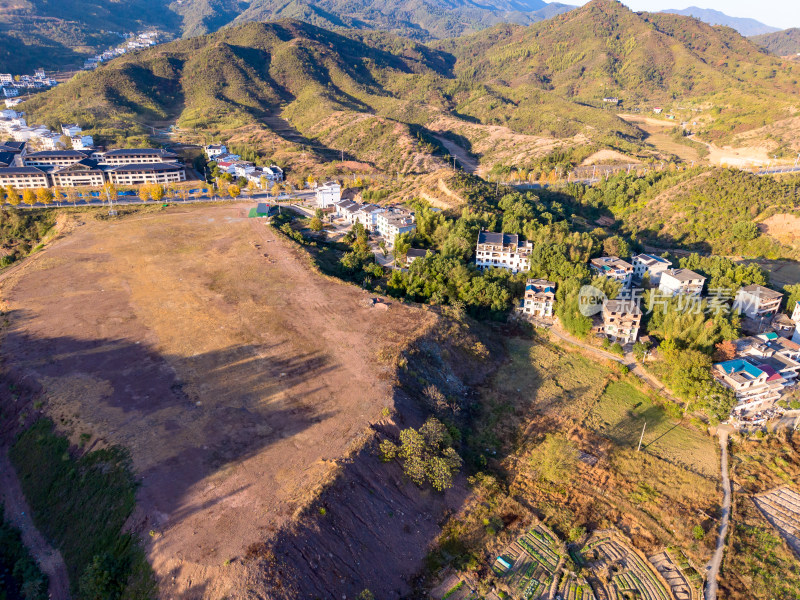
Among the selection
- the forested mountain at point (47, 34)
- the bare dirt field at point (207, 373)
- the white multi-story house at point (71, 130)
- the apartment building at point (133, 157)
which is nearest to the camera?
the bare dirt field at point (207, 373)

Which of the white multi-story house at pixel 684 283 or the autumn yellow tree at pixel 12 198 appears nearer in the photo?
the white multi-story house at pixel 684 283

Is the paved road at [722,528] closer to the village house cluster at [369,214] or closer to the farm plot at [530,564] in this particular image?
the farm plot at [530,564]

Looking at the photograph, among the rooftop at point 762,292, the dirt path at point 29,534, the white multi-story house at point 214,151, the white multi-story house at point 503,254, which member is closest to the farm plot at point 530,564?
the dirt path at point 29,534

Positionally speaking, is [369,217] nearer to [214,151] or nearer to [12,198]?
[214,151]

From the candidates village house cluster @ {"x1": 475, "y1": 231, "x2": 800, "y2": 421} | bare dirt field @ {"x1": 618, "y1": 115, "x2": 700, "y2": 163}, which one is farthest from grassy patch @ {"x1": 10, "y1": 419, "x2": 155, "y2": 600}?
bare dirt field @ {"x1": 618, "y1": 115, "x2": 700, "y2": 163}

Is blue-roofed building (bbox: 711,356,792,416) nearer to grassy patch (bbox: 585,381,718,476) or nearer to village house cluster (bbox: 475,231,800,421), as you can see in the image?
village house cluster (bbox: 475,231,800,421)

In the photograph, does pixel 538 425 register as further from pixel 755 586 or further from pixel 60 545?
pixel 60 545
